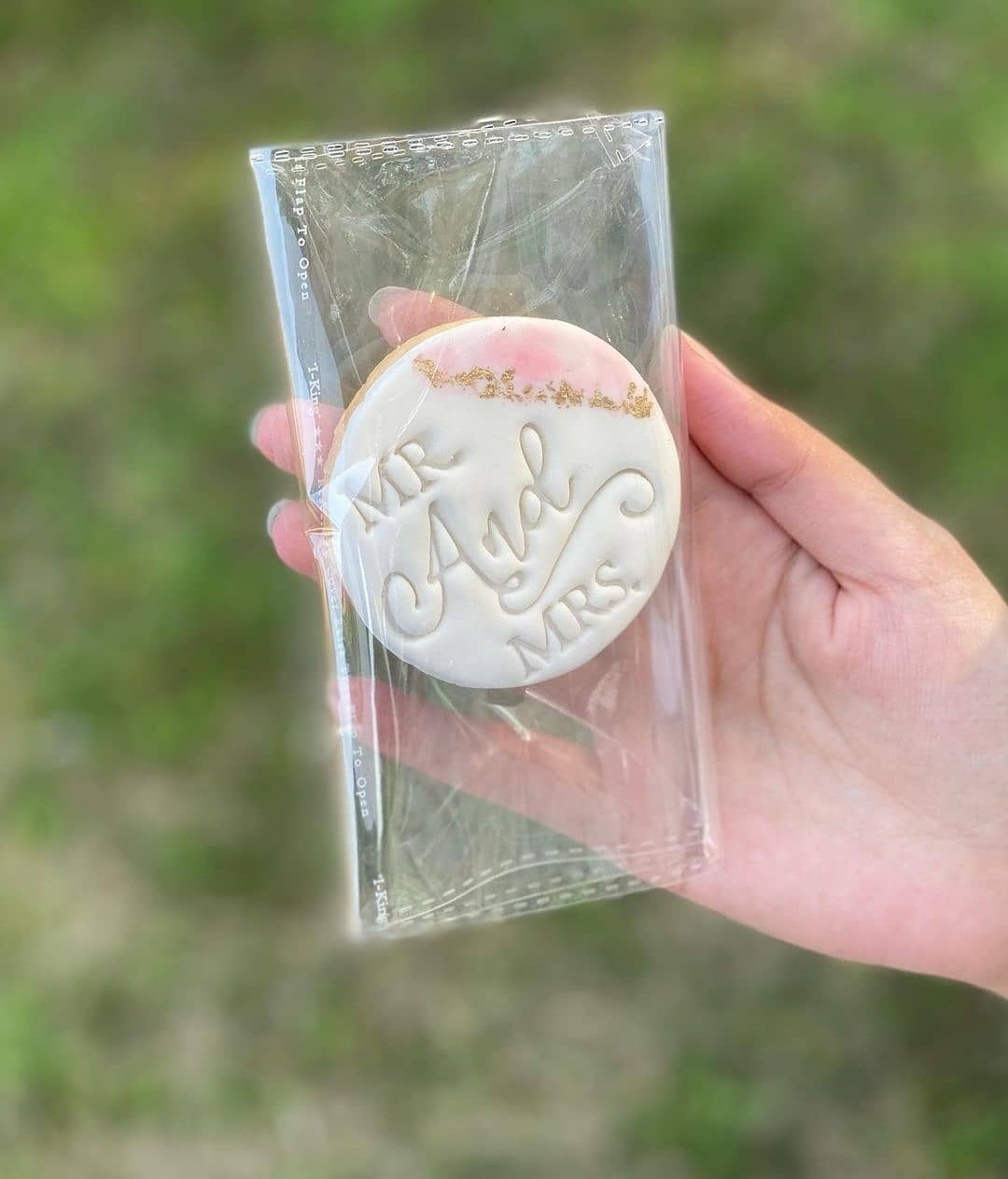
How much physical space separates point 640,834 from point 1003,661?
0.41 meters

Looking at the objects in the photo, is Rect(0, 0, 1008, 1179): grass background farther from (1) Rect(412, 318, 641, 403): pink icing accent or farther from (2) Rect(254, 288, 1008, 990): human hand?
(1) Rect(412, 318, 641, 403): pink icing accent

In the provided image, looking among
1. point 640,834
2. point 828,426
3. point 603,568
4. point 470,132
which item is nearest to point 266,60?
point 470,132

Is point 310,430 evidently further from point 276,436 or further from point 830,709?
point 830,709

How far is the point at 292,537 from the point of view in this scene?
110cm

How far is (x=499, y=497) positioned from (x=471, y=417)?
8 centimetres

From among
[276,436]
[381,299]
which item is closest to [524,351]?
[381,299]

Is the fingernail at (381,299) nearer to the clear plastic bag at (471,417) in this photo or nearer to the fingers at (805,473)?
the clear plastic bag at (471,417)

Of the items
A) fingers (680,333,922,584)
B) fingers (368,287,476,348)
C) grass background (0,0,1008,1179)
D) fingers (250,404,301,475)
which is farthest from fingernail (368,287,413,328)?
grass background (0,0,1008,1179)

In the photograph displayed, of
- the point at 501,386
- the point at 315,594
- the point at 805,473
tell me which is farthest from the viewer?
the point at 315,594

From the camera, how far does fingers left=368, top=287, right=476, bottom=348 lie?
39.9 inches

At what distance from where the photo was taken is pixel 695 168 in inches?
66.4

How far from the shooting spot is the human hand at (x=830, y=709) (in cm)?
109

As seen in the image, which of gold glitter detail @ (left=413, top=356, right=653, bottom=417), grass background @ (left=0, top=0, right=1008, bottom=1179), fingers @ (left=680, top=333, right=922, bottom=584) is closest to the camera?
gold glitter detail @ (left=413, top=356, right=653, bottom=417)

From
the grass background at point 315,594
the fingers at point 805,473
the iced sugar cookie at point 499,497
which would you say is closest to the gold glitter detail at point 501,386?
the iced sugar cookie at point 499,497
